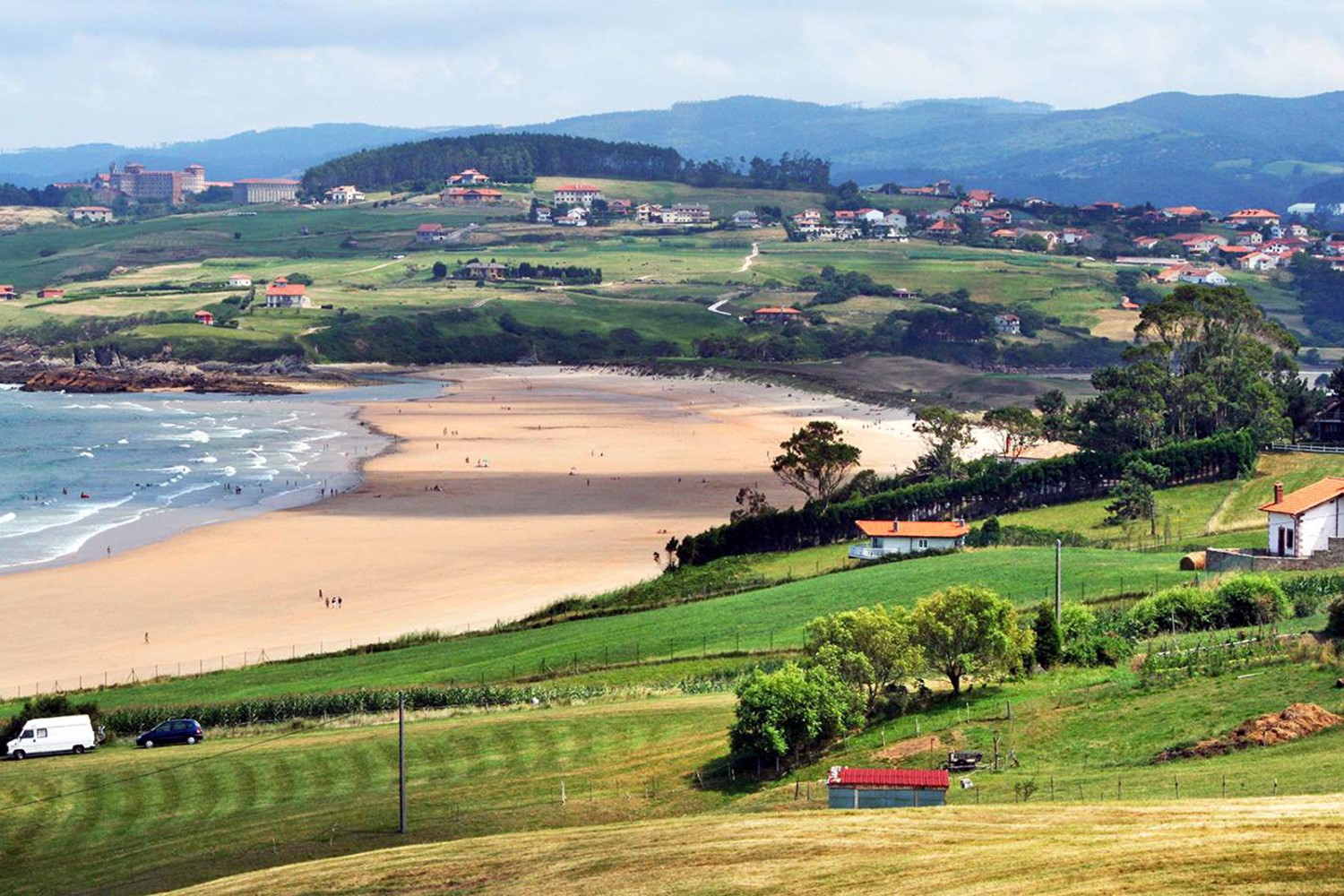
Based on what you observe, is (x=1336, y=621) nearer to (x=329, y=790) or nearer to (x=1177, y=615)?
(x=1177, y=615)

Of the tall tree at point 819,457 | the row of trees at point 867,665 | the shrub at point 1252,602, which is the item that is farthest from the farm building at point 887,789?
the tall tree at point 819,457

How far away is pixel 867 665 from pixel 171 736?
60.4 feet

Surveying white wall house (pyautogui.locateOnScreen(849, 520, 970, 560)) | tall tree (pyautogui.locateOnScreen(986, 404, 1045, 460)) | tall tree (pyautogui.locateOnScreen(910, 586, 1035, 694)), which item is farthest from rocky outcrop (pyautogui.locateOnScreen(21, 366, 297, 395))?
tall tree (pyautogui.locateOnScreen(910, 586, 1035, 694))

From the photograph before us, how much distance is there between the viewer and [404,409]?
146 m

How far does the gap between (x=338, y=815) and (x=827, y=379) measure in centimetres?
13414

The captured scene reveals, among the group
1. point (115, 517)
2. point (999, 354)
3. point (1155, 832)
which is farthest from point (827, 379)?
point (1155, 832)

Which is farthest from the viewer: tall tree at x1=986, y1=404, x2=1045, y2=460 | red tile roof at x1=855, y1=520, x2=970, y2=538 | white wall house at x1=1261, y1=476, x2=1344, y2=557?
tall tree at x1=986, y1=404, x2=1045, y2=460

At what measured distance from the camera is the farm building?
3181 centimetres

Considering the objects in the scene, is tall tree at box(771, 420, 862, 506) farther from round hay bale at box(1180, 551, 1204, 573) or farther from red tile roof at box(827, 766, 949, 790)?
red tile roof at box(827, 766, 949, 790)

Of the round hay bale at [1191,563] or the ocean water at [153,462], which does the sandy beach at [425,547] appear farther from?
the round hay bale at [1191,563]

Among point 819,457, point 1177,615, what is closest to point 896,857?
point 1177,615

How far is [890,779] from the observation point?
32312 millimetres

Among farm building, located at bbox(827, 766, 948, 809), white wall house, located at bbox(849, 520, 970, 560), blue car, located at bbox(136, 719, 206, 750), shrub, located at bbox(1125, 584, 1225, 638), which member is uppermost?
shrub, located at bbox(1125, 584, 1225, 638)

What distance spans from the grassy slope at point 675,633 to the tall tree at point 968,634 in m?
9.78
